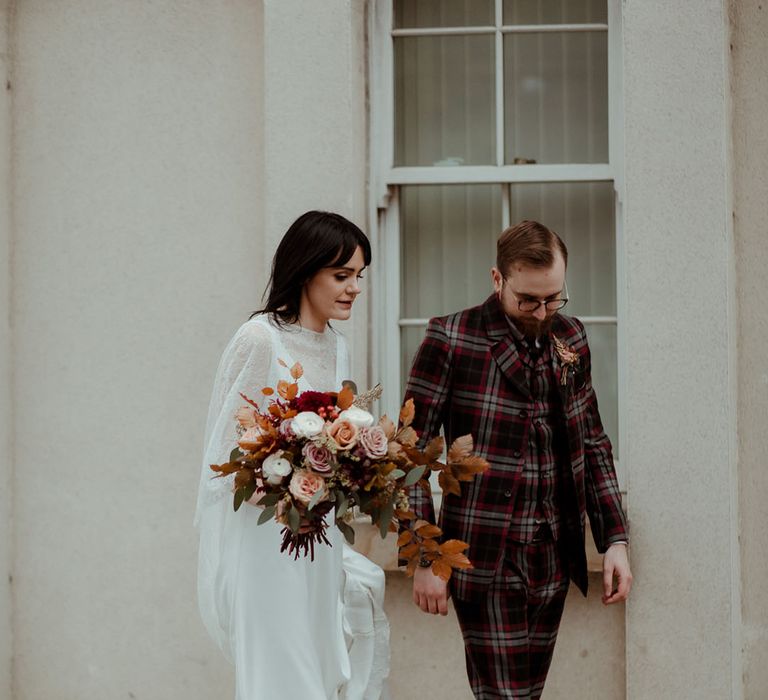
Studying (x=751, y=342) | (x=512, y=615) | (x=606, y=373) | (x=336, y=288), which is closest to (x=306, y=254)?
(x=336, y=288)

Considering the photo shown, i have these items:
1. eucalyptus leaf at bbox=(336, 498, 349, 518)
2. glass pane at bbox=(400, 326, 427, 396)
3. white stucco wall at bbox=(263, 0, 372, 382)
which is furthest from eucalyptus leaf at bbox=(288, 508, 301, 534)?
Result: glass pane at bbox=(400, 326, 427, 396)

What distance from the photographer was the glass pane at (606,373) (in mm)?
4422

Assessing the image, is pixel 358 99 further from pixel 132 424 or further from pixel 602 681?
pixel 602 681

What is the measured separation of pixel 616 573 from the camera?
3.36 metres

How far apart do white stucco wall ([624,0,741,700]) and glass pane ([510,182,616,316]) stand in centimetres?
38

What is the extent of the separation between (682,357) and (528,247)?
3.95 feet

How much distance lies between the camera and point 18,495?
4.61 meters

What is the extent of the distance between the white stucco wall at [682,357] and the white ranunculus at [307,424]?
174 centimetres

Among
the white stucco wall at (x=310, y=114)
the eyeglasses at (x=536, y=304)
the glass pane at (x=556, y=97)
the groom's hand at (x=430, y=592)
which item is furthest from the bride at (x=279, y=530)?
the glass pane at (x=556, y=97)

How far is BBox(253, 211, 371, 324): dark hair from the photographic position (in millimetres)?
3139

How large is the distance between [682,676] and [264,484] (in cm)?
214

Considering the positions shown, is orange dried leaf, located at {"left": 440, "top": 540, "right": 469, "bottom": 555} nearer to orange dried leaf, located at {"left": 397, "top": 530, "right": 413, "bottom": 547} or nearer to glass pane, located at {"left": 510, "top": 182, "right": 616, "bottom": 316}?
orange dried leaf, located at {"left": 397, "top": 530, "right": 413, "bottom": 547}

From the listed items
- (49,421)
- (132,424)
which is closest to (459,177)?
(132,424)

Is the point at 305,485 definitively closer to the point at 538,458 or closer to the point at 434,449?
the point at 434,449
